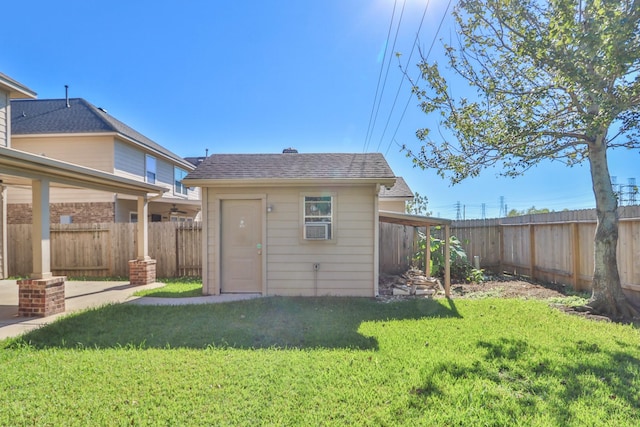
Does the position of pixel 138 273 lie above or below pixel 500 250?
below

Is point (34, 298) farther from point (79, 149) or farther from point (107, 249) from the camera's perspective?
point (79, 149)

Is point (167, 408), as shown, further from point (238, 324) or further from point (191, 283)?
point (191, 283)

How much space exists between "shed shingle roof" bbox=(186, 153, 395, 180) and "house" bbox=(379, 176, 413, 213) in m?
7.16

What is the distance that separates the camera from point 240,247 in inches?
281

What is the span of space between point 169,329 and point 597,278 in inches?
298

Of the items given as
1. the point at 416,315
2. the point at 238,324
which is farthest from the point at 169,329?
the point at 416,315

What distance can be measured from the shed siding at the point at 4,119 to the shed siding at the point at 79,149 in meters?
2.96

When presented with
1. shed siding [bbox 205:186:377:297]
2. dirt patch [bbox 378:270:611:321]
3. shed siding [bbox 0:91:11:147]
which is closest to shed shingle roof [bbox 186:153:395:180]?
shed siding [bbox 205:186:377:297]

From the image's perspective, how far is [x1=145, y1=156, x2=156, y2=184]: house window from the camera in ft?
46.4

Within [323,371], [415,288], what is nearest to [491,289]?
[415,288]

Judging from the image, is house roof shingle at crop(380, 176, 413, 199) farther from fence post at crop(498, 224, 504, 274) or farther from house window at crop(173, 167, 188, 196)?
house window at crop(173, 167, 188, 196)

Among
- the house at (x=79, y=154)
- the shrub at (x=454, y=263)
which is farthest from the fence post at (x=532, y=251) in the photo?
the house at (x=79, y=154)

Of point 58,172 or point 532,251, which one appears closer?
point 58,172

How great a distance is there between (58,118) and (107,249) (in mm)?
7139
